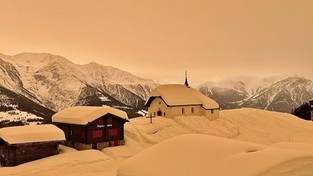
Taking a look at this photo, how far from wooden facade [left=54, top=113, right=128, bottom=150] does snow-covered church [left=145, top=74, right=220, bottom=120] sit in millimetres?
11700

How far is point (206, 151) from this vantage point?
486 inches

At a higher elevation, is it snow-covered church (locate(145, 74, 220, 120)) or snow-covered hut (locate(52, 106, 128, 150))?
snow-covered church (locate(145, 74, 220, 120))

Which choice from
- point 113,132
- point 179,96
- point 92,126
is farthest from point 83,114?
point 179,96

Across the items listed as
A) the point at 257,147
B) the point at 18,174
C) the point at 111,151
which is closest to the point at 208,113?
the point at 111,151

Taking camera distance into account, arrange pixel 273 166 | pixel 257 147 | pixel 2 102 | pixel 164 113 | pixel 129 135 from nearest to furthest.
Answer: pixel 273 166, pixel 257 147, pixel 129 135, pixel 164 113, pixel 2 102

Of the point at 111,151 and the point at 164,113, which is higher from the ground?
the point at 164,113

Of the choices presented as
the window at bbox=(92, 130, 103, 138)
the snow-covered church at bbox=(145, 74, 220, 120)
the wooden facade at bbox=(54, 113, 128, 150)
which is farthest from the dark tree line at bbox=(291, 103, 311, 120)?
the window at bbox=(92, 130, 103, 138)

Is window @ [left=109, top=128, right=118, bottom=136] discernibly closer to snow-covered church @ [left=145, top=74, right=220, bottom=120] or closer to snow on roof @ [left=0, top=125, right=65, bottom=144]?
snow on roof @ [left=0, top=125, right=65, bottom=144]

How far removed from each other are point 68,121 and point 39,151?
253 inches

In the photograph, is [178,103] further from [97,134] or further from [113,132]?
[97,134]

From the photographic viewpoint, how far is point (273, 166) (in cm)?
993

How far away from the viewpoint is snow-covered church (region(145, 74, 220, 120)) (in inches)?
1822

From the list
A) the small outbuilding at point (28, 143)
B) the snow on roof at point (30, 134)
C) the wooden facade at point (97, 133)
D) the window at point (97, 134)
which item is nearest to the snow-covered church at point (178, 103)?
the wooden facade at point (97, 133)

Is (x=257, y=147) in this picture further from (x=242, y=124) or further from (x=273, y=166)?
(x=242, y=124)
